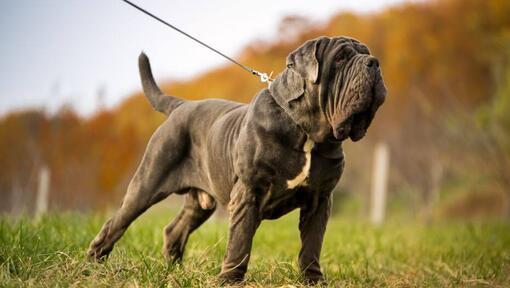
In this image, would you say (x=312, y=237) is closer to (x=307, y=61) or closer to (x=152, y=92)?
(x=307, y=61)

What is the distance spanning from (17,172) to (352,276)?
12473mm

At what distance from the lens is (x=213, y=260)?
192 inches

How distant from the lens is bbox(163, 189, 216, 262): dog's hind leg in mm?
5379

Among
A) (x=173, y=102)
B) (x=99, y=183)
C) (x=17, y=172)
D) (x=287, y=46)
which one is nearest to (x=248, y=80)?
(x=287, y=46)

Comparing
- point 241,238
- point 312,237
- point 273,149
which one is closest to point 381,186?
point 312,237

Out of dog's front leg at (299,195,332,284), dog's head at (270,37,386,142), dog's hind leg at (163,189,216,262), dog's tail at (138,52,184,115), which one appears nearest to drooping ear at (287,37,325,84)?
dog's head at (270,37,386,142)

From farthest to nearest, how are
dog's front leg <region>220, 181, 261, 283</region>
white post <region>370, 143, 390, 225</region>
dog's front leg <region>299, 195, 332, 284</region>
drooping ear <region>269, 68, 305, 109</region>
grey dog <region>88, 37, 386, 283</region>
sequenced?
white post <region>370, 143, 390, 225</region>
dog's front leg <region>299, 195, 332, 284</region>
dog's front leg <region>220, 181, 261, 283</region>
drooping ear <region>269, 68, 305, 109</region>
grey dog <region>88, 37, 386, 283</region>

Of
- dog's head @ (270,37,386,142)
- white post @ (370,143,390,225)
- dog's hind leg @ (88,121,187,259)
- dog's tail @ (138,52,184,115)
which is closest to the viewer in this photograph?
dog's head @ (270,37,386,142)

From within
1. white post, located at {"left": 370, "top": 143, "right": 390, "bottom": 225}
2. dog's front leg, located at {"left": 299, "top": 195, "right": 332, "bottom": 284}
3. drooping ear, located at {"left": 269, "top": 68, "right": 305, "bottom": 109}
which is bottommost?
white post, located at {"left": 370, "top": 143, "right": 390, "bottom": 225}

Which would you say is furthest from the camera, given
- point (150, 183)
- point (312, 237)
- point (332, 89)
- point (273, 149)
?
point (150, 183)

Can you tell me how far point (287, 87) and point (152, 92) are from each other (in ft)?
5.63

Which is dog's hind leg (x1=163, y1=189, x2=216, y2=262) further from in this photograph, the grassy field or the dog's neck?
the dog's neck

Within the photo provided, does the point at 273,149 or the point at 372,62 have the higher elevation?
the point at 372,62

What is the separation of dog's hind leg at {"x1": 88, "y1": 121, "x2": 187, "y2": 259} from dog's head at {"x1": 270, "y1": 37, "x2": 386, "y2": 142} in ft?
3.80
